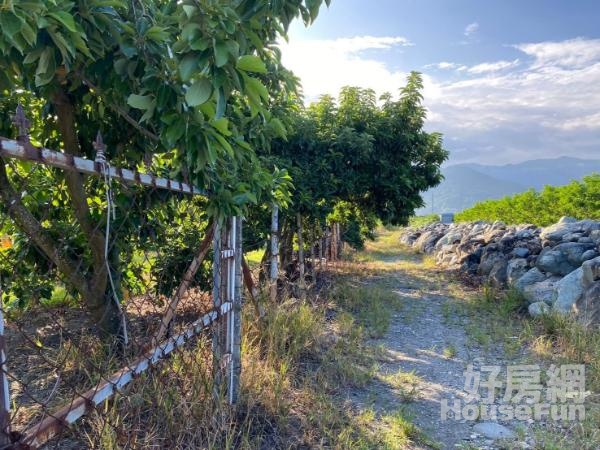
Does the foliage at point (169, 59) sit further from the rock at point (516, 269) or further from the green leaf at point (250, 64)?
the rock at point (516, 269)

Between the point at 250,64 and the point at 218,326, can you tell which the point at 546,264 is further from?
the point at 250,64

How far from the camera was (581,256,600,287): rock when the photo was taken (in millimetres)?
5121

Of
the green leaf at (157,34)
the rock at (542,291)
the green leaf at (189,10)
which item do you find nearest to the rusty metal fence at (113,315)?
the green leaf at (157,34)

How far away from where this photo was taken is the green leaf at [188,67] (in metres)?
1.25

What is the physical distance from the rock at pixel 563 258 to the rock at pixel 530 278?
12 cm

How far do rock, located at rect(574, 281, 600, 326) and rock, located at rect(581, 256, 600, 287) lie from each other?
0.09 m

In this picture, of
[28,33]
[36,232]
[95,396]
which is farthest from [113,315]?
[28,33]

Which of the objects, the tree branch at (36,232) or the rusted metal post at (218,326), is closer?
the tree branch at (36,232)

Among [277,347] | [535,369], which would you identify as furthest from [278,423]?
[535,369]

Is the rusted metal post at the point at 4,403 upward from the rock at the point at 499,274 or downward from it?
upward

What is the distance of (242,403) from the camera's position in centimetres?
283

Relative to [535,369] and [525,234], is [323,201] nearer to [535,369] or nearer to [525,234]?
[535,369]

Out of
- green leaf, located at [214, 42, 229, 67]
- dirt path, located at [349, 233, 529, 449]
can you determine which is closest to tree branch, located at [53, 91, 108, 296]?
green leaf, located at [214, 42, 229, 67]

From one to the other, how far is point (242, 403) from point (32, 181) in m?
2.19
